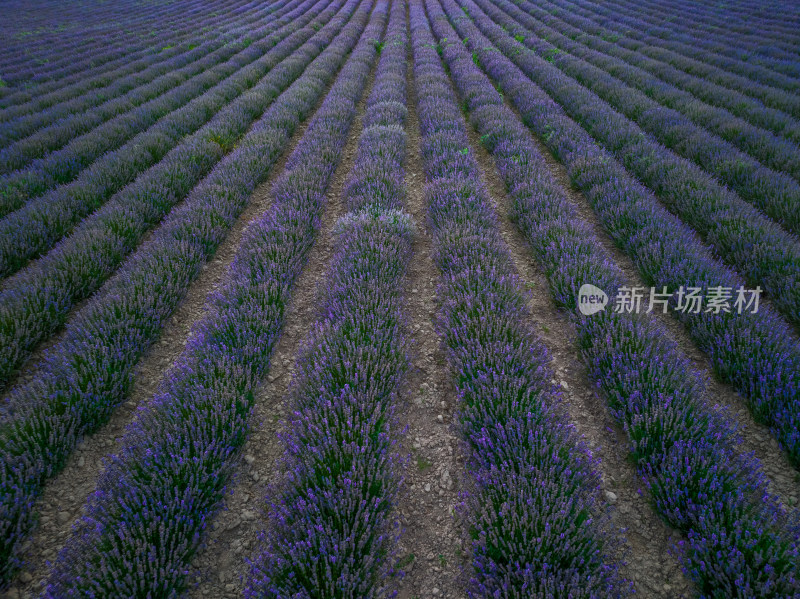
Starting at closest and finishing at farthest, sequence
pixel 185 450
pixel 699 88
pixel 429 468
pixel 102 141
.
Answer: pixel 185 450, pixel 429 468, pixel 102 141, pixel 699 88

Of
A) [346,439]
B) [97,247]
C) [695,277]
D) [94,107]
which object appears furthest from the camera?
[94,107]

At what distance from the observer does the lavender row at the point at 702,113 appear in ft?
19.6

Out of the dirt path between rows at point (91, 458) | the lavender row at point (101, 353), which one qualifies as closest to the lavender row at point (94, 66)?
the lavender row at point (101, 353)

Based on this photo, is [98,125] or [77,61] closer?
[98,125]

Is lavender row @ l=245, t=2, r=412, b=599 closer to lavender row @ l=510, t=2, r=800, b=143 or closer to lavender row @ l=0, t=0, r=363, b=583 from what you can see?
lavender row @ l=0, t=0, r=363, b=583

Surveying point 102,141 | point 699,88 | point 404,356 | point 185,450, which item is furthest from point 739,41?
point 185,450

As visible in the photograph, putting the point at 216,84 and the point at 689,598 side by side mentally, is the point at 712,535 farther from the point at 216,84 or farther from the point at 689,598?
the point at 216,84

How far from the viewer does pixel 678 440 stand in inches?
99.5

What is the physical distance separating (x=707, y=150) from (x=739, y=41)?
9055mm

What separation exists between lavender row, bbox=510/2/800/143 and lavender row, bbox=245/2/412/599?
6.47 meters

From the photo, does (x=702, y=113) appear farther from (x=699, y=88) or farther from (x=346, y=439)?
(x=346, y=439)

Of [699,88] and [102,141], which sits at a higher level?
[102,141]

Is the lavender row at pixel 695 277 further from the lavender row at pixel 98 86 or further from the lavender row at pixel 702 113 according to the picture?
the lavender row at pixel 98 86

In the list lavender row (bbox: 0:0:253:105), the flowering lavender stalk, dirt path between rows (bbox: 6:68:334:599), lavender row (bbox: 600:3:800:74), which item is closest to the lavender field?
dirt path between rows (bbox: 6:68:334:599)
